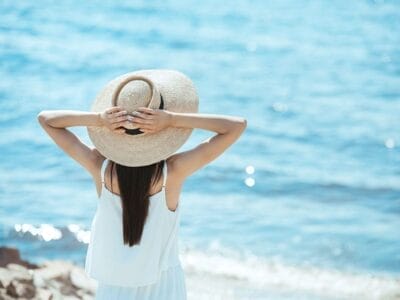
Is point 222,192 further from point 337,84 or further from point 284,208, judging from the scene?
point 337,84

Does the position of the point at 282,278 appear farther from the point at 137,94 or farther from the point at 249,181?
the point at 137,94

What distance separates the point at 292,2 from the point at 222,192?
19.9ft

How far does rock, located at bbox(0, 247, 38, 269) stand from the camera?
229 inches

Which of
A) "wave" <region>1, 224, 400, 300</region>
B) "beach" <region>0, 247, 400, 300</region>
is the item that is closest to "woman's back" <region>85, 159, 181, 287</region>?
"beach" <region>0, 247, 400, 300</region>

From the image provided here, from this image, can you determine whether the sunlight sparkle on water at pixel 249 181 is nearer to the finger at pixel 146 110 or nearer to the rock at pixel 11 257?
the rock at pixel 11 257

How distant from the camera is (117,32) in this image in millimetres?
11727

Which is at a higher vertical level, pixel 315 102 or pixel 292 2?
pixel 292 2

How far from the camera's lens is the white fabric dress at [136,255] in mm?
2801

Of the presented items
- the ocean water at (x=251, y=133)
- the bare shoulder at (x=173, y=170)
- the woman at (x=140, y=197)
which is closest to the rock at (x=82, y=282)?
the ocean water at (x=251, y=133)

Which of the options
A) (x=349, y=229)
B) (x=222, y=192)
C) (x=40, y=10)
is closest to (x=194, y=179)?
(x=222, y=192)

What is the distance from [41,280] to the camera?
17.2ft

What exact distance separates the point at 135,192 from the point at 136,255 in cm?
18

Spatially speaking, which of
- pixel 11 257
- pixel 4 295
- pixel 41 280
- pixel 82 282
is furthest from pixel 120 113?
pixel 11 257

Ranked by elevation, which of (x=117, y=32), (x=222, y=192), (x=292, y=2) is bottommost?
(x=222, y=192)
